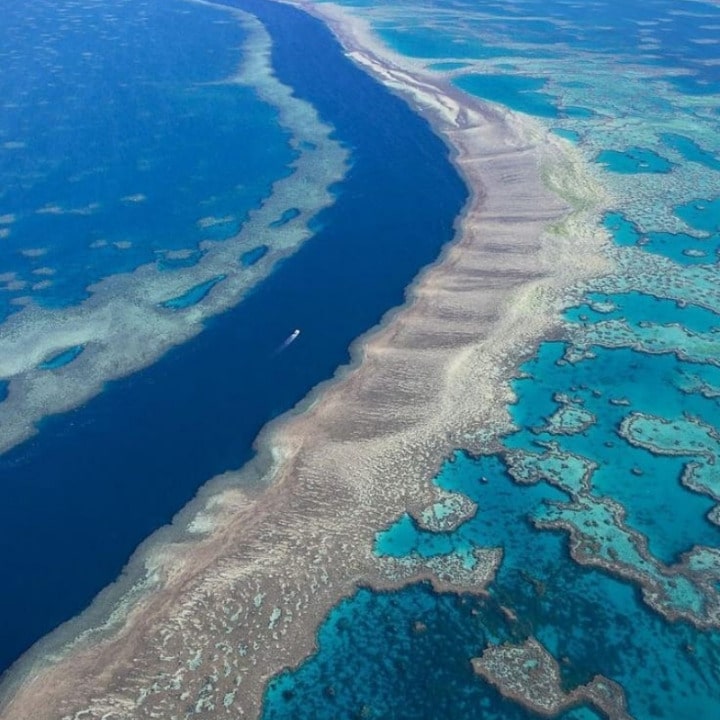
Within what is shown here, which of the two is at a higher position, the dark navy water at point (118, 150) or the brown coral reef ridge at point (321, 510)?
the brown coral reef ridge at point (321, 510)

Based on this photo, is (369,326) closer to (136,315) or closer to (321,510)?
(136,315)

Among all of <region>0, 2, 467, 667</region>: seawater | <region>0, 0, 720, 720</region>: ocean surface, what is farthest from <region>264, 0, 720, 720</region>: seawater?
<region>0, 2, 467, 667</region>: seawater

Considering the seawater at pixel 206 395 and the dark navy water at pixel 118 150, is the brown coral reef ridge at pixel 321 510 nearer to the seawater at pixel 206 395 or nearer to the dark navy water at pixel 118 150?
the seawater at pixel 206 395

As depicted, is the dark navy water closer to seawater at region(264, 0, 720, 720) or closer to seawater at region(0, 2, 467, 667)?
seawater at region(0, 2, 467, 667)

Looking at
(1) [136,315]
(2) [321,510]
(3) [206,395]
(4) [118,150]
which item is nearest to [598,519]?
(2) [321,510]

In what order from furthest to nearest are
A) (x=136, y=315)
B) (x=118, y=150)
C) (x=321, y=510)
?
1. (x=118, y=150)
2. (x=136, y=315)
3. (x=321, y=510)

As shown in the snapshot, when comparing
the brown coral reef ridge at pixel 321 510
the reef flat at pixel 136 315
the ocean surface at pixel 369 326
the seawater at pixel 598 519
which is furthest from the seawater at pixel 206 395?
the seawater at pixel 598 519
